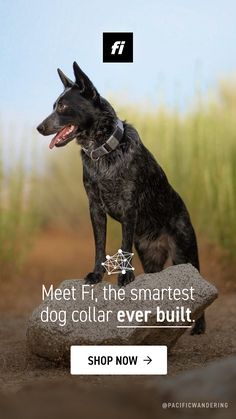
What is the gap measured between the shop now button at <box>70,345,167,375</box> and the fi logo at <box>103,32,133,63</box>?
4.77 ft

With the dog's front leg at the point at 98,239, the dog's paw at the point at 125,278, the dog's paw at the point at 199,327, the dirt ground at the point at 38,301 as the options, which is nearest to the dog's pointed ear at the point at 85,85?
the dog's front leg at the point at 98,239

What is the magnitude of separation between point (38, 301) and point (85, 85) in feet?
11.2

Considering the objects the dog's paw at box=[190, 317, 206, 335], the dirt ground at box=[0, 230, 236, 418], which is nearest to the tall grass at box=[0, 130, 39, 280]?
the dirt ground at box=[0, 230, 236, 418]

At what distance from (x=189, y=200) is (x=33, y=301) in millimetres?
1701

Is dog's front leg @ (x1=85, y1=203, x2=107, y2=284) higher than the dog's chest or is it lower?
lower

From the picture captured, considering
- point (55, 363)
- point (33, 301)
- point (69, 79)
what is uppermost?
point (69, 79)

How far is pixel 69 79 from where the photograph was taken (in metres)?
3.95

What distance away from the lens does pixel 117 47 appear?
12.9ft

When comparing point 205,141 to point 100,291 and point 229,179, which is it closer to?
point 229,179

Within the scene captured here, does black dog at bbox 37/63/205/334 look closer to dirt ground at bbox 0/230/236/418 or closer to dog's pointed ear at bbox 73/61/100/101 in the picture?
dog's pointed ear at bbox 73/61/100/101

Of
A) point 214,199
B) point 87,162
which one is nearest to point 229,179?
point 214,199

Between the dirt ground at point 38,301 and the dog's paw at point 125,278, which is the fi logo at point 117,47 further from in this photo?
the dirt ground at point 38,301

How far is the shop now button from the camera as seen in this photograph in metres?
3.50

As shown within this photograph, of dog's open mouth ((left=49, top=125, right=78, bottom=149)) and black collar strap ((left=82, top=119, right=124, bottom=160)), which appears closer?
dog's open mouth ((left=49, top=125, right=78, bottom=149))
